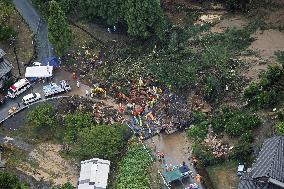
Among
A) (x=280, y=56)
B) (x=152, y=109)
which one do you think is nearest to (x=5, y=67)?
(x=152, y=109)

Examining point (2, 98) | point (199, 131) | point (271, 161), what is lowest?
point (271, 161)

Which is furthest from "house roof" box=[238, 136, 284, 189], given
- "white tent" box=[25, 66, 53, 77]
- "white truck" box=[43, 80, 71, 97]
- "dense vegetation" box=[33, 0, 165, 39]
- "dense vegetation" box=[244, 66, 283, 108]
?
"white tent" box=[25, 66, 53, 77]

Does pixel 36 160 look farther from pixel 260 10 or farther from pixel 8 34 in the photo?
pixel 260 10

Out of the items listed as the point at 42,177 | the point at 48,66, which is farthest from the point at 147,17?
the point at 42,177

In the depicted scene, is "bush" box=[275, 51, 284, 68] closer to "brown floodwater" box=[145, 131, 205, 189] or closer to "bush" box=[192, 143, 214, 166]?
"brown floodwater" box=[145, 131, 205, 189]

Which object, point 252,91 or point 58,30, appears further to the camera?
point 58,30

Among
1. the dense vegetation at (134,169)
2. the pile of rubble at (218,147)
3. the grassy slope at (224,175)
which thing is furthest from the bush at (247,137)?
the dense vegetation at (134,169)

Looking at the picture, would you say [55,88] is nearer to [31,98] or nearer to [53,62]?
[31,98]
